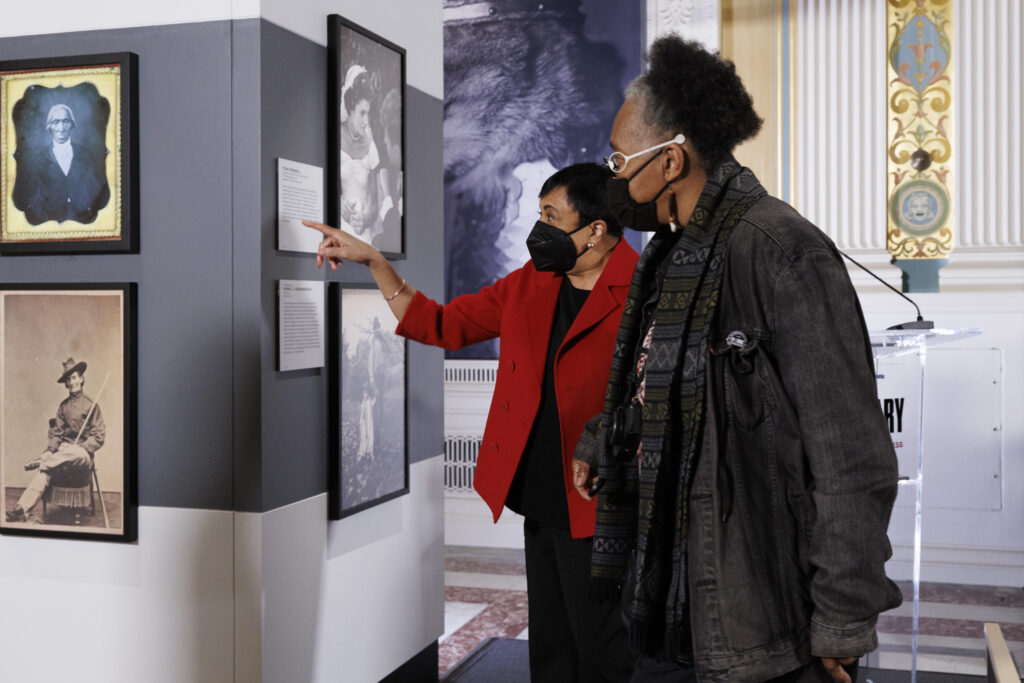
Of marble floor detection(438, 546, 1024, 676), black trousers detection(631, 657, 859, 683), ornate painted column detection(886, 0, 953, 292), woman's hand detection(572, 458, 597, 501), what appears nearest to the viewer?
black trousers detection(631, 657, 859, 683)

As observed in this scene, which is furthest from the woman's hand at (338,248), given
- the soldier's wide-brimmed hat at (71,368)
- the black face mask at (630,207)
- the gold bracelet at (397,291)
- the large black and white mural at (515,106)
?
the large black and white mural at (515,106)

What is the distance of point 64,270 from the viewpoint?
2.90 metres

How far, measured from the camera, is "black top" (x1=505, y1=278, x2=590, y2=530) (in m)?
2.74

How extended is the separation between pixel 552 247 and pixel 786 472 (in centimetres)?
135

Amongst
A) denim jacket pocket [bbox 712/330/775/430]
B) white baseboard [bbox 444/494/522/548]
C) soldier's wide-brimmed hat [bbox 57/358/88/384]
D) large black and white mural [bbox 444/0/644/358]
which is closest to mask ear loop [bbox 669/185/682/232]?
denim jacket pocket [bbox 712/330/775/430]

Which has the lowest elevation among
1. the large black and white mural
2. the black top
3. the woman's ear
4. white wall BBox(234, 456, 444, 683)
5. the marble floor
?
the marble floor

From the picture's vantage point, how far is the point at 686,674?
1.79 metres

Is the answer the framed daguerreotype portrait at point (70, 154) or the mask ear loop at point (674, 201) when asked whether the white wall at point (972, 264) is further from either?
the framed daguerreotype portrait at point (70, 154)

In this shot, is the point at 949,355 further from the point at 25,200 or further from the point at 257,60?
the point at 25,200

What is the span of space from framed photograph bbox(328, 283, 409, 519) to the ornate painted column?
3646 mm

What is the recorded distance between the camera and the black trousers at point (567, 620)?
8.82ft

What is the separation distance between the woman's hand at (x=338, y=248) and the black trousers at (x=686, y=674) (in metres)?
1.57

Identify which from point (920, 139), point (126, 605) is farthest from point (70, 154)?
point (920, 139)

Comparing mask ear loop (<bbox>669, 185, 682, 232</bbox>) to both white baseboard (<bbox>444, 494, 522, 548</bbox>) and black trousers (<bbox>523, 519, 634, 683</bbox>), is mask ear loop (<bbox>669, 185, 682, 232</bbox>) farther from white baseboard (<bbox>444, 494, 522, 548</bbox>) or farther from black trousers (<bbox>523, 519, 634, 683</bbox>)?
white baseboard (<bbox>444, 494, 522, 548</bbox>)
